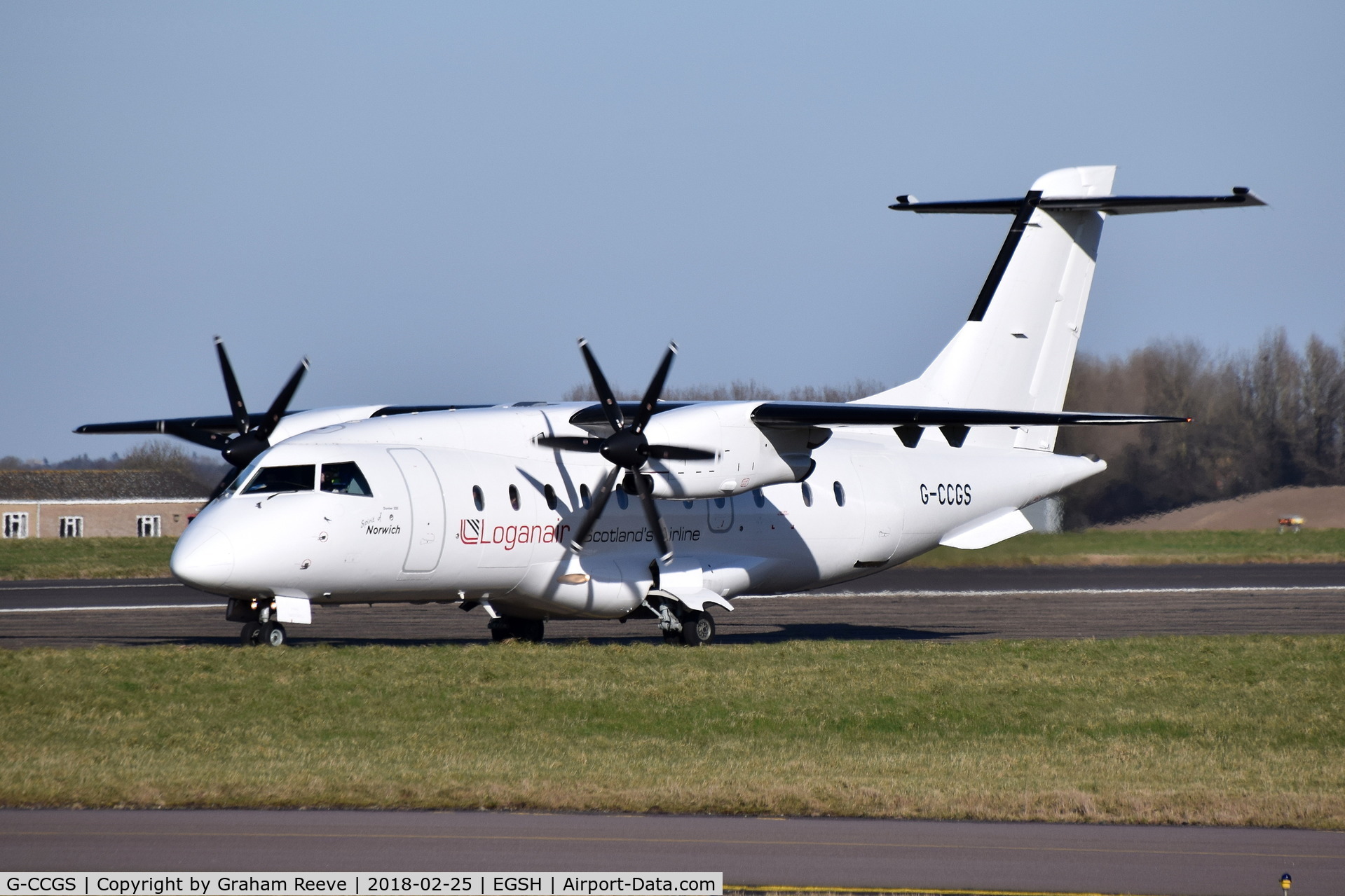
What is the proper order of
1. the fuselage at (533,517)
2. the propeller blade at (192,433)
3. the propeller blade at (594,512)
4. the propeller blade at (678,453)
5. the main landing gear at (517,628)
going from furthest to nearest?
the propeller blade at (192,433) < the main landing gear at (517,628) < the propeller blade at (594,512) < the propeller blade at (678,453) < the fuselage at (533,517)

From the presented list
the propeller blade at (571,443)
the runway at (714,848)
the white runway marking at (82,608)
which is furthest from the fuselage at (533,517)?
the white runway marking at (82,608)

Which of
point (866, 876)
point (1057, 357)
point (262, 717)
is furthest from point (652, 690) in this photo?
point (1057, 357)

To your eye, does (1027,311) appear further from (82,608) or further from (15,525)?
(15,525)

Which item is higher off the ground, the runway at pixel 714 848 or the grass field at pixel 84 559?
the grass field at pixel 84 559

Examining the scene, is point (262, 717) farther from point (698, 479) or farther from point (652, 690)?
point (698, 479)

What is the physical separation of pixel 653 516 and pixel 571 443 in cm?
164

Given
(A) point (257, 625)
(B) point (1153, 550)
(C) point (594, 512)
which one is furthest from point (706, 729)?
(B) point (1153, 550)

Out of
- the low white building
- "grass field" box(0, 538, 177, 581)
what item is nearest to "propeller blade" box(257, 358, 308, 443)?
"grass field" box(0, 538, 177, 581)

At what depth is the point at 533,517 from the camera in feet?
71.8

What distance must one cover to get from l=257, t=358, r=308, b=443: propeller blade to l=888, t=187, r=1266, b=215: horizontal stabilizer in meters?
11.8

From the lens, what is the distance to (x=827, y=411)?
21594mm

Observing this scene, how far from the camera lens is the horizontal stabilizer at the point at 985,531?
26547 mm

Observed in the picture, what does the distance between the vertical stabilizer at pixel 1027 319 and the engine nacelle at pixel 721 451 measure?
5169 millimetres

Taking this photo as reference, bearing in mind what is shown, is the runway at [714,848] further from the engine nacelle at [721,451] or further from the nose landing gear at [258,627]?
the engine nacelle at [721,451]
